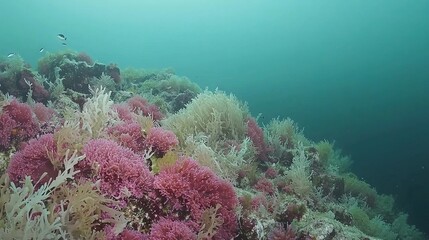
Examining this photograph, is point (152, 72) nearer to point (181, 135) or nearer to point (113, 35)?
point (181, 135)

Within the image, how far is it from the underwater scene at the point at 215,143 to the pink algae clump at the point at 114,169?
0.01m

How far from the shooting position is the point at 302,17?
13262 cm

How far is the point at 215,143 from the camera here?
21.6 feet

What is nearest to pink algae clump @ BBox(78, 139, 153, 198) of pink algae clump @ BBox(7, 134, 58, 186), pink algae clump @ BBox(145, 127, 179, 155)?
pink algae clump @ BBox(7, 134, 58, 186)

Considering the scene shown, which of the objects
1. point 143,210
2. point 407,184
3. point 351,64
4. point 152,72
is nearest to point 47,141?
point 143,210

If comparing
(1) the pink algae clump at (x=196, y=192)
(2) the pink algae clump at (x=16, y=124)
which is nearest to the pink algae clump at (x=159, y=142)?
(1) the pink algae clump at (x=196, y=192)

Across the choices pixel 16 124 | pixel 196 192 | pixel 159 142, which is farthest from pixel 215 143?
pixel 16 124

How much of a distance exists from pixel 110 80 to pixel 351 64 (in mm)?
104543

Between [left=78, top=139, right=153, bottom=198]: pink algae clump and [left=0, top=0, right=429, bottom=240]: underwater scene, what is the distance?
11 millimetres

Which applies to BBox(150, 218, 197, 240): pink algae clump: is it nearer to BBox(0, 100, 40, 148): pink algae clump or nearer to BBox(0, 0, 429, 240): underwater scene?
BBox(0, 0, 429, 240): underwater scene

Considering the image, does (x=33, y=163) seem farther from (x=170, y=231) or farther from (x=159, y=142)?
(x=170, y=231)

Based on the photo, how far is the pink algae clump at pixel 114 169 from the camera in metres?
3.08

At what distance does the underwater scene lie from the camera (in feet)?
10.1

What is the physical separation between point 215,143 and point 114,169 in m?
3.60
